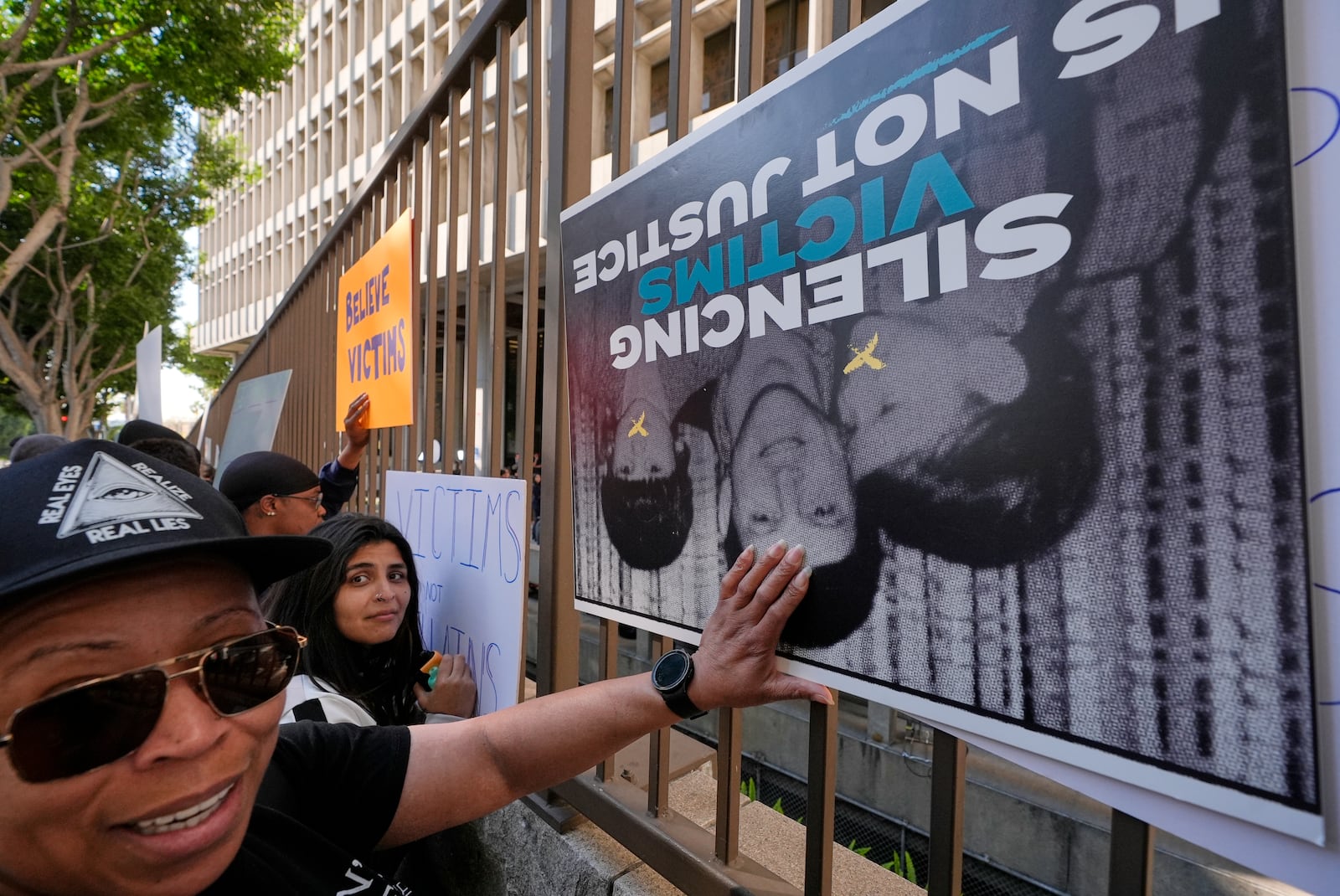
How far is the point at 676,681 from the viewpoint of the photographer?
1120 mm

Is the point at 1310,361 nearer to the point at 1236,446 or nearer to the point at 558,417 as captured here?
the point at 1236,446

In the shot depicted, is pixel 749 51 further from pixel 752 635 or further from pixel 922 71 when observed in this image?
pixel 752 635

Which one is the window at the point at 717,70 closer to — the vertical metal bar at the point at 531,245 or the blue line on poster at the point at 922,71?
the vertical metal bar at the point at 531,245

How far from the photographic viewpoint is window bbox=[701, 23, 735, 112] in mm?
9227

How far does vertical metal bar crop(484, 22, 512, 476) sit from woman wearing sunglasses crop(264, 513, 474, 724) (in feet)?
1.22

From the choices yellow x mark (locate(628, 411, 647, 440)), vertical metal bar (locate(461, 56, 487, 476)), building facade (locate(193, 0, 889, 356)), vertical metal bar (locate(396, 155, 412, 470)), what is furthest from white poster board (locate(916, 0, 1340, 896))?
building facade (locate(193, 0, 889, 356))

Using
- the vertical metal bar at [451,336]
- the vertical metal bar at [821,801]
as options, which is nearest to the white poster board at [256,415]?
the vertical metal bar at [451,336]

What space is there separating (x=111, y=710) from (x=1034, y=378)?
98 cm

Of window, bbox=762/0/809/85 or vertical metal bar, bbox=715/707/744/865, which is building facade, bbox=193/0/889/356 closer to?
window, bbox=762/0/809/85

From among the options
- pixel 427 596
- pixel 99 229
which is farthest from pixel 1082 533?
pixel 99 229

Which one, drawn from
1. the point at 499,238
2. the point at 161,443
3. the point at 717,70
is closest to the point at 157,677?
the point at 499,238

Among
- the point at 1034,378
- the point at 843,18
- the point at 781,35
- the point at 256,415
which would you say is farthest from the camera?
the point at 781,35

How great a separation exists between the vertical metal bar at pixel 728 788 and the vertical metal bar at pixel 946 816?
1.28 feet

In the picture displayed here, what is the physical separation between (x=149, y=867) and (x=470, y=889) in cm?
137
